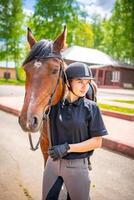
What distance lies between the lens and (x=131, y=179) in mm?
4801

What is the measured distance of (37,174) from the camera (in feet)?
15.8

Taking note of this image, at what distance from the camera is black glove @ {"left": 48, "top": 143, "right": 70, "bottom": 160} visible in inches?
89.8

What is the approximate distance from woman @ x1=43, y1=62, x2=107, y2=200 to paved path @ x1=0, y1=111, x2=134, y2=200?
1660mm

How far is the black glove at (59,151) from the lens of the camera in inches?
89.8

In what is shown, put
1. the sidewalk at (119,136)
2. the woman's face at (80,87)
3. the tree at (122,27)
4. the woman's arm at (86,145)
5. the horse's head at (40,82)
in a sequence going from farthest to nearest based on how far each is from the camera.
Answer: the tree at (122,27) < the sidewalk at (119,136) < the woman's face at (80,87) < the woman's arm at (86,145) < the horse's head at (40,82)

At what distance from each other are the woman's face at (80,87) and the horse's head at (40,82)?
165 mm

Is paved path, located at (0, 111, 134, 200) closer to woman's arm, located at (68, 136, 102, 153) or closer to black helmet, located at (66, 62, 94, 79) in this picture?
woman's arm, located at (68, 136, 102, 153)

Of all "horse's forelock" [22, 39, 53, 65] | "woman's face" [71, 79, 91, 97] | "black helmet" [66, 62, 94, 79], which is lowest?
"woman's face" [71, 79, 91, 97]

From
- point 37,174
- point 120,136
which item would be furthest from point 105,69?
point 37,174

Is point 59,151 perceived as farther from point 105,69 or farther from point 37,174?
point 105,69

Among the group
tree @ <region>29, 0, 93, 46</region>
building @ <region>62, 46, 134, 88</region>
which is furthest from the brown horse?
tree @ <region>29, 0, 93, 46</region>

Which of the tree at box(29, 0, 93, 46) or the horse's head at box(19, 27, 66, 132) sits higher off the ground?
the tree at box(29, 0, 93, 46)

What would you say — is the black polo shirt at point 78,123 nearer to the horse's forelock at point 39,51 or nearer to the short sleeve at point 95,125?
the short sleeve at point 95,125

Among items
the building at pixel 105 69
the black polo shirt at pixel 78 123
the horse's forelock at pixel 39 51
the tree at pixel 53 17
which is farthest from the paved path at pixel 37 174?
the tree at pixel 53 17
